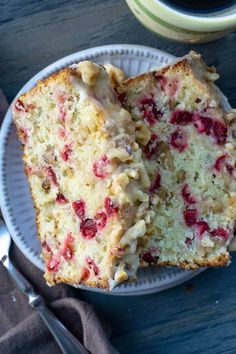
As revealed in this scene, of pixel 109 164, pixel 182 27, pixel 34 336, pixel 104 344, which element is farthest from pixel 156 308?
pixel 182 27

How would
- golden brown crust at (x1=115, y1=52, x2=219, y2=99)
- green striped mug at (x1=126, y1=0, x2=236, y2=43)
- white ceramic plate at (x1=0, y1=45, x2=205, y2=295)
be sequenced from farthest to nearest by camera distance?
white ceramic plate at (x1=0, y1=45, x2=205, y2=295) → golden brown crust at (x1=115, y1=52, x2=219, y2=99) → green striped mug at (x1=126, y1=0, x2=236, y2=43)

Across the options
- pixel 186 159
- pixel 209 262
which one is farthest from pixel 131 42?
pixel 209 262

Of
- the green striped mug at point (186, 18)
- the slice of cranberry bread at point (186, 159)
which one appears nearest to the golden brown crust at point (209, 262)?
the slice of cranberry bread at point (186, 159)

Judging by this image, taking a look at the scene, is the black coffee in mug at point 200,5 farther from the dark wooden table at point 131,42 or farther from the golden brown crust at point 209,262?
the golden brown crust at point 209,262

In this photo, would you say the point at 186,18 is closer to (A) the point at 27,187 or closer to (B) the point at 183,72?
(B) the point at 183,72

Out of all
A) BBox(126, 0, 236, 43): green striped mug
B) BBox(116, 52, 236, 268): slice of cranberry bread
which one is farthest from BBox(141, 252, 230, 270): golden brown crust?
BBox(126, 0, 236, 43): green striped mug

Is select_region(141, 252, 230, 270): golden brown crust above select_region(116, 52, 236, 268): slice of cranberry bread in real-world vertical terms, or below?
below

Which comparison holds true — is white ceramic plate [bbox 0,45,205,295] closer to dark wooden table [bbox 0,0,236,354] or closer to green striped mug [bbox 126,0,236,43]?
dark wooden table [bbox 0,0,236,354]

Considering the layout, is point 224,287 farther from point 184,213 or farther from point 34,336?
point 34,336
